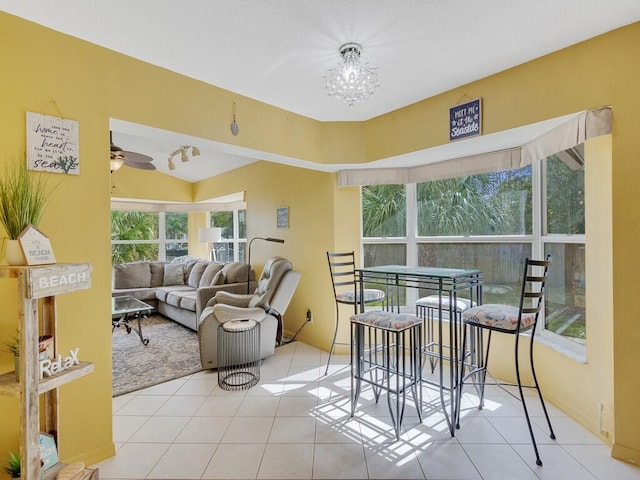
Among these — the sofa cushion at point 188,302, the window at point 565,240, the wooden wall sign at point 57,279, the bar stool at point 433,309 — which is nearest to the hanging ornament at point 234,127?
the wooden wall sign at point 57,279

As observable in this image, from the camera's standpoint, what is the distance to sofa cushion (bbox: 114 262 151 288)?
5438 millimetres

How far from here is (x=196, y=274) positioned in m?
5.51

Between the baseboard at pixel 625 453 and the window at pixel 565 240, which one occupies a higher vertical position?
the window at pixel 565 240

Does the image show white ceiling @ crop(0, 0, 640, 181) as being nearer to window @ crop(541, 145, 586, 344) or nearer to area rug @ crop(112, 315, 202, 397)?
window @ crop(541, 145, 586, 344)

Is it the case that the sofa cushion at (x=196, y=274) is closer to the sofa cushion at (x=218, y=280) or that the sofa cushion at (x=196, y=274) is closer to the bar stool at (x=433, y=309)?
the sofa cushion at (x=218, y=280)

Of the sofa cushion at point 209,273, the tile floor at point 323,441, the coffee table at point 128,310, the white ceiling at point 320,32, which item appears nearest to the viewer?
the white ceiling at point 320,32

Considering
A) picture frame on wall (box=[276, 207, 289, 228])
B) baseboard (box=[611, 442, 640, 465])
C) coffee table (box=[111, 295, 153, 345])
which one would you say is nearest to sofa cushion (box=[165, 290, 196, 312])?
coffee table (box=[111, 295, 153, 345])

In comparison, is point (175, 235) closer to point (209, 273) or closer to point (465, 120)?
point (209, 273)

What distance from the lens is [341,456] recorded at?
1.91 meters

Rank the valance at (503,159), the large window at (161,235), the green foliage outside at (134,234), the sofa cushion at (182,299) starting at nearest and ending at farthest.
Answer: the valance at (503,159)
the sofa cushion at (182,299)
the large window at (161,235)
the green foliage outside at (134,234)

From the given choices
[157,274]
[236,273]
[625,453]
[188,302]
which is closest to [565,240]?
[625,453]

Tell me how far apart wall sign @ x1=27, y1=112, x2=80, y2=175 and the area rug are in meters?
2.00

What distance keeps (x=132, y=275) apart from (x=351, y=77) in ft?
17.1

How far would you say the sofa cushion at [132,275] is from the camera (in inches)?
214
